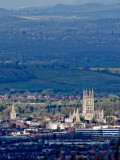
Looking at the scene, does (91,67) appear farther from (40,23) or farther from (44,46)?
(40,23)

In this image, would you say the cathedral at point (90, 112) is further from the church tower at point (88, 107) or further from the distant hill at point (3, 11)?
the distant hill at point (3, 11)

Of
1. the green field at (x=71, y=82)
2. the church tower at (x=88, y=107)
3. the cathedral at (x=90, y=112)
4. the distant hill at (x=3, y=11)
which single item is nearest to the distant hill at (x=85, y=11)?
the distant hill at (x=3, y=11)

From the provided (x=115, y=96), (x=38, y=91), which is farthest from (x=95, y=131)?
(x=38, y=91)

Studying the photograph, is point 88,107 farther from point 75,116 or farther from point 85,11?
point 85,11

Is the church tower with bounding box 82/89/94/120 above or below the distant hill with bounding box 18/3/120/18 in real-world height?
below

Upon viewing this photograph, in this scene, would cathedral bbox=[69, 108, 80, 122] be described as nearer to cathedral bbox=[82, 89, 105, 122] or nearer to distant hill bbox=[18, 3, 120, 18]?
cathedral bbox=[82, 89, 105, 122]

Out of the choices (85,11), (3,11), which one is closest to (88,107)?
(85,11)

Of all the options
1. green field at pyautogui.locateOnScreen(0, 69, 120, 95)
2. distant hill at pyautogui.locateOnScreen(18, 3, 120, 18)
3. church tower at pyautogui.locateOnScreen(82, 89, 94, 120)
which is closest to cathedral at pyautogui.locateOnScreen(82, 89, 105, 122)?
church tower at pyautogui.locateOnScreen(82, 89, 94, 120)

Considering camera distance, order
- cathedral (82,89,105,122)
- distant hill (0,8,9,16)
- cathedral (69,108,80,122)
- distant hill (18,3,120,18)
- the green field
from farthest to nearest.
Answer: distant hill (0,8,9,16), distant hill (18,3,120,18), the green field, cathedral (82,89,105,122), cathedral (69,108,80,122)

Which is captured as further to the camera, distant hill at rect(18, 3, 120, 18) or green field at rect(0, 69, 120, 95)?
distant hill at rect(18, 3, 120, 18)
